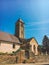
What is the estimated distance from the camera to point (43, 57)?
35.8 meters

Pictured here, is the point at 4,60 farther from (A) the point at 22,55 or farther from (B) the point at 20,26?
(B) the point at 20,26

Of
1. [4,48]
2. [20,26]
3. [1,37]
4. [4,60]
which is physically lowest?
[4,60]

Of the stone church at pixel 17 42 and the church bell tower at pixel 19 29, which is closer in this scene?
the stone church at pixel 17 42

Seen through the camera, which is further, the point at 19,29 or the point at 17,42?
the point at 19,29

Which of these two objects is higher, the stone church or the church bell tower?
the church bell tower

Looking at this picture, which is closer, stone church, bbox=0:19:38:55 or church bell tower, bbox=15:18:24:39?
stone church, bbox=0:19:38:55

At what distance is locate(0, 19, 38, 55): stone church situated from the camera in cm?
3676

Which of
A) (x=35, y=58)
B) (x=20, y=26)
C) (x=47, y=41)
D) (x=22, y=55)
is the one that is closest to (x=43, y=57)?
(x=35, y=58)

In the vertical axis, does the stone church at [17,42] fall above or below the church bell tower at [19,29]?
below

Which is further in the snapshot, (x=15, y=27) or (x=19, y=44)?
(x=15, y=27)

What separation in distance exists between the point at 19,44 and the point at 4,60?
51.2ft

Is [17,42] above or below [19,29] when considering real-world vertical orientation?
below

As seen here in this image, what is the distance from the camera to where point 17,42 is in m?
42.2

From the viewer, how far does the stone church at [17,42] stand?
36.8 meters
